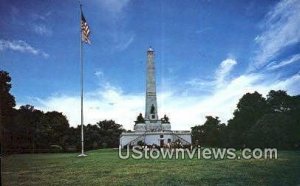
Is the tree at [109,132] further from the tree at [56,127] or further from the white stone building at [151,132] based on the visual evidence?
the white stone building at [151,132]

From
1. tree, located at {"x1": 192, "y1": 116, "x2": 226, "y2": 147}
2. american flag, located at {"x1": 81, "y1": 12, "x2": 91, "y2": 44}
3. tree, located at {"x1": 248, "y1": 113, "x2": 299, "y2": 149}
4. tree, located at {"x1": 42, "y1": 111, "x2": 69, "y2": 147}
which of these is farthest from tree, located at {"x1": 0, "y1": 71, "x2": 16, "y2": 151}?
tree, located at {"x1": 192, "y1": 116, "x2": 226, "y2": 147}

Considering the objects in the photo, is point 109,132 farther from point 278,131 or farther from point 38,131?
point 278,131

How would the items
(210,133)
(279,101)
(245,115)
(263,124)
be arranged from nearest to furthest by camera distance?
(263,124)
(279,101)
(245,115)
(210,133)

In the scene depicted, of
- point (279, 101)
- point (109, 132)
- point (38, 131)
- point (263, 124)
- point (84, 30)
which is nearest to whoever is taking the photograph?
point (84, 30)

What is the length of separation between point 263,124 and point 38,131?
2708 cm

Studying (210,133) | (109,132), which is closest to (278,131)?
(210,133)

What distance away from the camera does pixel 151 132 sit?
4525 centimetres

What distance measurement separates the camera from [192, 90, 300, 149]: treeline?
39062mm

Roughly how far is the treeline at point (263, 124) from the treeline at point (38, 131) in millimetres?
16870

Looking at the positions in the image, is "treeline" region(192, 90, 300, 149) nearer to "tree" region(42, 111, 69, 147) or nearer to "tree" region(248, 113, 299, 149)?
"tree" region(248, 113, 299, 149)

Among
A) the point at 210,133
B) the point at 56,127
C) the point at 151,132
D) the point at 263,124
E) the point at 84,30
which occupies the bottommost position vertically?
the point at 210,133

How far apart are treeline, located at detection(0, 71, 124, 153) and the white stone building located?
302 inches

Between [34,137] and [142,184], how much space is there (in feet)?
121

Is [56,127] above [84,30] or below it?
below
